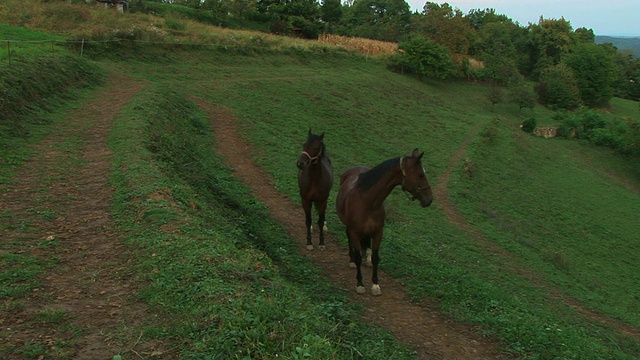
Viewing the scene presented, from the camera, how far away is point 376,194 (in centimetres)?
737

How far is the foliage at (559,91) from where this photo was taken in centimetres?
5531

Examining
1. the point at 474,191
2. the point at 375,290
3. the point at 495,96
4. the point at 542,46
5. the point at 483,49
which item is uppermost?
the point at 542,46

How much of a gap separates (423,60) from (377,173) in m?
43.8

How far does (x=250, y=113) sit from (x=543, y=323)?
1812cm

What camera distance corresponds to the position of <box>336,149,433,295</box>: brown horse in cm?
709

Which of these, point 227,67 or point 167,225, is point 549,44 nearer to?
point 227,67

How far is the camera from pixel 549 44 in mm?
76562

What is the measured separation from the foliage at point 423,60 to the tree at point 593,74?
2526 centimetres

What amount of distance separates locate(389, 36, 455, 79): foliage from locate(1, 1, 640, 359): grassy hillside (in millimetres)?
10130

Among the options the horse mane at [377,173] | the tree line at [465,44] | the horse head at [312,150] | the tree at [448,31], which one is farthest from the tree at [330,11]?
the horse mane at [377,173]

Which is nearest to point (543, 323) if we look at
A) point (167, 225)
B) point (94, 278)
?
point (167, 225)

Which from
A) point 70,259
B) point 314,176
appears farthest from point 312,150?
point 70,259

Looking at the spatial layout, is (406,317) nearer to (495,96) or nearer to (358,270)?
(358,270)

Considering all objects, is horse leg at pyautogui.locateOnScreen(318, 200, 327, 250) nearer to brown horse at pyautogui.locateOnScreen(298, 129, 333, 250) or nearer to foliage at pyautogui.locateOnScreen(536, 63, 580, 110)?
brown horse at pyautogui.locateOnScreen(298, 129, 333, 250)
